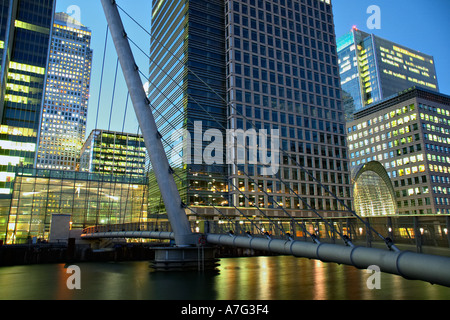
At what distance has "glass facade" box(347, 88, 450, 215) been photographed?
107 m

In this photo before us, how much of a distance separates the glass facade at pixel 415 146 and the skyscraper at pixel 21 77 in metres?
108

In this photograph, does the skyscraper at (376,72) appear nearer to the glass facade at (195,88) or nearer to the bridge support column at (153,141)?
the glass facade at (195,88)

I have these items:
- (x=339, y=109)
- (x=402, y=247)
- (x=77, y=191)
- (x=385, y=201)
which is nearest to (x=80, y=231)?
(x=77, y=191)

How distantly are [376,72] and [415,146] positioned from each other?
282 feet

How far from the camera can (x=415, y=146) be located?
363 ft

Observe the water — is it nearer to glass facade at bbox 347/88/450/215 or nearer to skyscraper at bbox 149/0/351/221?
skyscraper at bbox 149/0/351/221

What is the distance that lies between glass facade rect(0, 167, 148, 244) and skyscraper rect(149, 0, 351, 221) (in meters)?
13.5

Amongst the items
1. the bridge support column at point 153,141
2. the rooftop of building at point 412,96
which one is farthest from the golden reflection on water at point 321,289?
the rooftop of building at point 412,96

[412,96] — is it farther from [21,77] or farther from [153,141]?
[21,77]

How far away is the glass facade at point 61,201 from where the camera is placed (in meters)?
60.2

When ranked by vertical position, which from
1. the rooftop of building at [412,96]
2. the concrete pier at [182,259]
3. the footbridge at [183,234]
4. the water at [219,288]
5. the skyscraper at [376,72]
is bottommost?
the water at [219,288]

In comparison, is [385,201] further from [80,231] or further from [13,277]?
[13,277]

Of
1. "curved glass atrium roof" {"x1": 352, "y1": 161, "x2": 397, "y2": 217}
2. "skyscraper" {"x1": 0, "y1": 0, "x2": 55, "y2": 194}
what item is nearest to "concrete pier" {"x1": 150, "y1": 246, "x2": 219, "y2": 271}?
"skyscraper" {"x1": 0, "y1": 0, "x2": 55, "y2": 194}

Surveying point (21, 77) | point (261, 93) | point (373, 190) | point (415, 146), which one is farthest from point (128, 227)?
point (415, 146)
